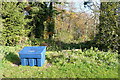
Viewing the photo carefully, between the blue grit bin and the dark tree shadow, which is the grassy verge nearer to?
the dark tree shadow

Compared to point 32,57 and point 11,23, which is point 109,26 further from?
point 11,23

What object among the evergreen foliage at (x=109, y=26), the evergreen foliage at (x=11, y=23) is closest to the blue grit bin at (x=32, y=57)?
the evergreen foliage at (x=109, y=26)

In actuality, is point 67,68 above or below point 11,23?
below

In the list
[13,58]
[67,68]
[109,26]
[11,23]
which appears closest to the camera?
[67,68]

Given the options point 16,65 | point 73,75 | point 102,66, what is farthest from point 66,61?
point 16,65

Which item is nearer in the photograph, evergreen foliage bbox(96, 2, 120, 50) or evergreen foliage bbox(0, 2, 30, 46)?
evergreen foliage bbox(96, 2, 120, 50)

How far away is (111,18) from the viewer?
5375mm

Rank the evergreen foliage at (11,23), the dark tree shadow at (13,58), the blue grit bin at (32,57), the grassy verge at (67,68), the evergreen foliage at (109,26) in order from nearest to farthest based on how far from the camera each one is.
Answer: the grassy verge at (67,68), the blue grit bin at (32,57), the dark tree shadow at (13,58), the evergreen foliage at (109,26), the evergreen foliage at (11,23)

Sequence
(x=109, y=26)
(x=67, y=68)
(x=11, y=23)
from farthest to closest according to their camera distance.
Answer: (x=11, y=23) → (x=109, y=26) → (x=67, y=68)

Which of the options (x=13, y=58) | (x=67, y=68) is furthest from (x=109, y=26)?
(x=13, y=58)

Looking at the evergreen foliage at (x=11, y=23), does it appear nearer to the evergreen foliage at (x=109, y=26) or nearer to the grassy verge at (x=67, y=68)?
the grassy verge at (x=67, y=68)

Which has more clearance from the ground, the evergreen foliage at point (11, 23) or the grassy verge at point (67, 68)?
the evergreen foliage at point (11, 23)

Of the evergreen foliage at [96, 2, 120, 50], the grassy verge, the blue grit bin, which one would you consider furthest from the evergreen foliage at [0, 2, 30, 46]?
the evergreen foliage at [96, 2, 120, 50]

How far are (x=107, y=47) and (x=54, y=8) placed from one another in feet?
22.9
